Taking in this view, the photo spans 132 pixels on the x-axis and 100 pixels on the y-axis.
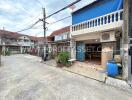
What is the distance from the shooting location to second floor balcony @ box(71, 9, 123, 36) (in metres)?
7.76

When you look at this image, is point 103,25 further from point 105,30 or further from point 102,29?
point 105,30

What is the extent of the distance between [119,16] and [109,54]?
2.77 meters

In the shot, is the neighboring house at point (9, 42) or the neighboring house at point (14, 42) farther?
the neighboring house at point (14, 42)

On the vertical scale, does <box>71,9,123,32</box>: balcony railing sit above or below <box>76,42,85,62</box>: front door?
above

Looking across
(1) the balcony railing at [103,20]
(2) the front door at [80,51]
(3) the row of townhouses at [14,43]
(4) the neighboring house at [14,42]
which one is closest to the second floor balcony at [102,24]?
(1) the balcony railing at [103,20]

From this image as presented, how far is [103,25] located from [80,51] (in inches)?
175

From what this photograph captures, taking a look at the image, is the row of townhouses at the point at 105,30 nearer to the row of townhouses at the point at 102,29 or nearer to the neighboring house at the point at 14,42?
the row of townhouses at the point at 102,29

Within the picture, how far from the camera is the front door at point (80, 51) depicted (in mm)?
12500

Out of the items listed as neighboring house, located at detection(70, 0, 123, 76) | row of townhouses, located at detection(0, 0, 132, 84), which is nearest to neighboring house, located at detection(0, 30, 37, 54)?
row of townhouses, located at detection(0, 0, 132, 84)

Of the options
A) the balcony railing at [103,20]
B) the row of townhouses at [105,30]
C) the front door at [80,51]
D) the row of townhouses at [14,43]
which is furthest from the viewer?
the row of townhouses at [14,43]

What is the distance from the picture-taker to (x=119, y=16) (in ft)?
25.2

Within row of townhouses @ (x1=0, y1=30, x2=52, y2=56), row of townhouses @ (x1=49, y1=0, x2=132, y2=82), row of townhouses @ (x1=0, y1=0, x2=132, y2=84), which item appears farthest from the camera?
row of townhouses @ (x1=0, y1=30, x2=52, y2=56)

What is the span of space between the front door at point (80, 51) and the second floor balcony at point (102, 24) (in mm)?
1490

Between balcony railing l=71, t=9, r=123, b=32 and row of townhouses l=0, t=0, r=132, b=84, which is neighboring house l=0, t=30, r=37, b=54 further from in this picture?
balcony railing l=71, t=9, r=123, b=32
